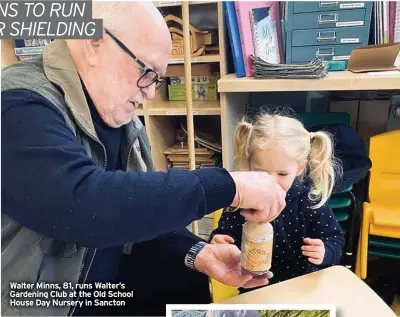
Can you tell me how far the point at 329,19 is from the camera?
2.89ft

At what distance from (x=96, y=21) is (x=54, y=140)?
15 cm

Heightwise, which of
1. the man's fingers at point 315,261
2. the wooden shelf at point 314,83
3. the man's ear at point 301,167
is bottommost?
the man's fingers at point 315,261

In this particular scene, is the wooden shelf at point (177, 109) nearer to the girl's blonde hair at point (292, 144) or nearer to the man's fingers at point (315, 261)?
the girl's blonde hair at point (292, 144)

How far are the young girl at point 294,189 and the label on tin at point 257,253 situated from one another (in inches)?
4.0

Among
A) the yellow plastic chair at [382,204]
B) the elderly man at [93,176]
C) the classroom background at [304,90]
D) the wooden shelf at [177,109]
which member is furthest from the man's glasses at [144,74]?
the yellow plastic chair at [382,204]

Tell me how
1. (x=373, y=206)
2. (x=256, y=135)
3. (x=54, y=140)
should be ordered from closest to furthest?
(x=54, y=140), (x=256, y=135), (x=373, y=206)

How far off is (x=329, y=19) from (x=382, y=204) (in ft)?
1.54

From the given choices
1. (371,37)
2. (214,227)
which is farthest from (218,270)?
(371,37)

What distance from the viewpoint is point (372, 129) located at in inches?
39.7

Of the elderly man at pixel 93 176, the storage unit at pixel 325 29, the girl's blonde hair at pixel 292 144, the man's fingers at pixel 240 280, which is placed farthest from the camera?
the storage unit at pixel 325 29

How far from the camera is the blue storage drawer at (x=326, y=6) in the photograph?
85cm

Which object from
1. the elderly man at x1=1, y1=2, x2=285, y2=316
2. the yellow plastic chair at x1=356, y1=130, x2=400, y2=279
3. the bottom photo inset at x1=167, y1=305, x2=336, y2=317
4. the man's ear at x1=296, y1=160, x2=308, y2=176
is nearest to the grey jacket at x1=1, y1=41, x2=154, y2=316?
the elderly man at x1=1, y1=2, x2=285, y2=316

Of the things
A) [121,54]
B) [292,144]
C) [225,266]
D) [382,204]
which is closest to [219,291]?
[225,266]

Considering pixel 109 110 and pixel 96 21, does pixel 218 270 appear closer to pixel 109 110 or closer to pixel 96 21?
pixel 109 110
